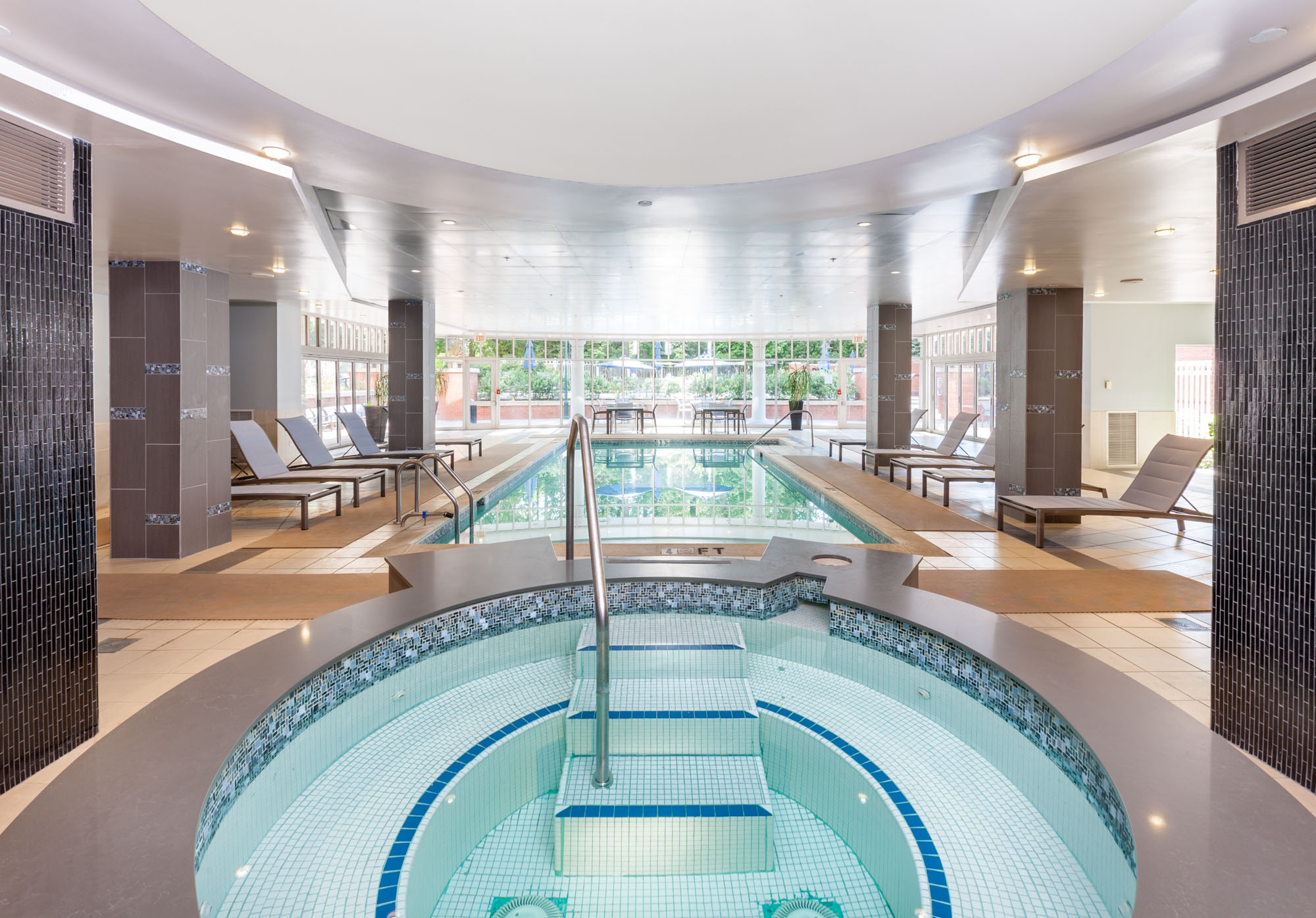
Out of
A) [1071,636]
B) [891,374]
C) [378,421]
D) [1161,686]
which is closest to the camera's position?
[1161,686]

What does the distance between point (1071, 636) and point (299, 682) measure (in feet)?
12.7

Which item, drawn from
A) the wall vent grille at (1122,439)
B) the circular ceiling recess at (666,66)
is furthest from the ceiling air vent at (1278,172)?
the wall vent grille at (1122,439)

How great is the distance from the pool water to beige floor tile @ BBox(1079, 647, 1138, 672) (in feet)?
8.44

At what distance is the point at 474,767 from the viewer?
2721 millimetres

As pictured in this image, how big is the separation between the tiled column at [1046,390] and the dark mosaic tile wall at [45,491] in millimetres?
8149

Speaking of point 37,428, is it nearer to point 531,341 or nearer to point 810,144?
point 810,144

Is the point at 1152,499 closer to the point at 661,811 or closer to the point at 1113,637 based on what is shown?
the point at 1113,637

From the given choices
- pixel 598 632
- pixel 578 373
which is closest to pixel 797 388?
pixel 578 373

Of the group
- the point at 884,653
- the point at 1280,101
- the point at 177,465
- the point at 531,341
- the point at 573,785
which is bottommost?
the point at 573,785

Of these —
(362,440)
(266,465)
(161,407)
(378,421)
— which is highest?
(378,421)

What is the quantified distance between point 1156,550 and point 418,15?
22.4 feet

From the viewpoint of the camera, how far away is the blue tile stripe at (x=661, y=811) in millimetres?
2449

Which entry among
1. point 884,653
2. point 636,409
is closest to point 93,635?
point 884,653

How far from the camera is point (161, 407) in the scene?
602 centimetres
